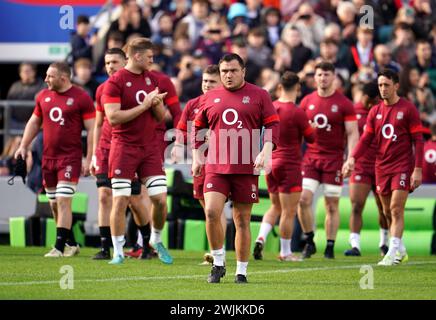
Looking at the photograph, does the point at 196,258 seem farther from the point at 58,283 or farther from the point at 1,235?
the point at 1,235

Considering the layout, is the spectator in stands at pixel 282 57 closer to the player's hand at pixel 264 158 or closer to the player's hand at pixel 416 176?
the player's hand at pixel 416 176

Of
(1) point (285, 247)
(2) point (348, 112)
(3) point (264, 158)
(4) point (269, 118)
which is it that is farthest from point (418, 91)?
(3) point (264, 158)

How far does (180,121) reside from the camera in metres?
14.1

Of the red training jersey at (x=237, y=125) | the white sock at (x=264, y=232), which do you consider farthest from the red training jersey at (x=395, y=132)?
the red training jersey at (x=237, y=125)

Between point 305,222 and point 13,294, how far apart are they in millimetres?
6025

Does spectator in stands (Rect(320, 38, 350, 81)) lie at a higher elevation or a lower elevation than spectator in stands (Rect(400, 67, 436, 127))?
higher

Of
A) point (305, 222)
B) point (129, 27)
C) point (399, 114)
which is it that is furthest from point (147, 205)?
point (129, 27)

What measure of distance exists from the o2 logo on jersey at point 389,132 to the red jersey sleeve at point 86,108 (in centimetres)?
365

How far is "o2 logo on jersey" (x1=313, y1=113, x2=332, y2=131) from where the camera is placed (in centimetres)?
1633

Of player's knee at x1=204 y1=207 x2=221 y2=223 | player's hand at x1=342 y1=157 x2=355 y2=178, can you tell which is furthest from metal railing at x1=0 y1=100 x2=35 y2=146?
player's knee at x1=204 y1=207 x2=221 y2=223

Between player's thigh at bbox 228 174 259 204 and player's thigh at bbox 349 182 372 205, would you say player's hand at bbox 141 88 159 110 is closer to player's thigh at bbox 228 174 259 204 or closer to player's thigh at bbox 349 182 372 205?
player's thigh at bbox 228 174 259 204

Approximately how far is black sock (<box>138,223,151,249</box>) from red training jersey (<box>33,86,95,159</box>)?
Answer: 132 centimetres

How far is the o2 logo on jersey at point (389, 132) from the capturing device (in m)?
15.0
